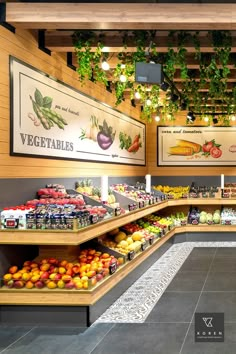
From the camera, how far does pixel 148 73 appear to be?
5.29 m

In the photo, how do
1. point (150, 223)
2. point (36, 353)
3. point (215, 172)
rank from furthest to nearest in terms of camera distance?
point (215, 172) < point (150, 223) < point (36, 353)

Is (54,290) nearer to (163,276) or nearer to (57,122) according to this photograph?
(57,122)

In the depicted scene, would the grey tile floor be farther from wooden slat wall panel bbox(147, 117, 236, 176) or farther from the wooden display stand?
wooden slat wall panel bbox(147, 117, 236, 176)

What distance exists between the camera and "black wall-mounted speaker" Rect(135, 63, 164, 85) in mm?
5250

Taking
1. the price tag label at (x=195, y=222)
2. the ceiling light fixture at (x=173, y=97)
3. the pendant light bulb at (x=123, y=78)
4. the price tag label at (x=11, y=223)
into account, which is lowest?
the price tag label at (x=195, y=222)

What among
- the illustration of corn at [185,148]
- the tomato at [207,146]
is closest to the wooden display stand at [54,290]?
the illustration of corn at [185,148]

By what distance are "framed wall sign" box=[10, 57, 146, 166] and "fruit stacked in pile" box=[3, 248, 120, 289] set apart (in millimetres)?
1320

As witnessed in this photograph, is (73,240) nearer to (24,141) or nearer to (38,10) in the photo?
(24,141)

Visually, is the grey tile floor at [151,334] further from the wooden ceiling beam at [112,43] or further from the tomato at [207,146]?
the tomato at [207,146]

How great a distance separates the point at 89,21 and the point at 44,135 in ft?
5.53

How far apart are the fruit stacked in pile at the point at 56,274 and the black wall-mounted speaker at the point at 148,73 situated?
2260 mm

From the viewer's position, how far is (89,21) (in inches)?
193

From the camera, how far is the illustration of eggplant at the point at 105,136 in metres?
8.37

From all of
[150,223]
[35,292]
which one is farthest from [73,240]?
[150,223]
